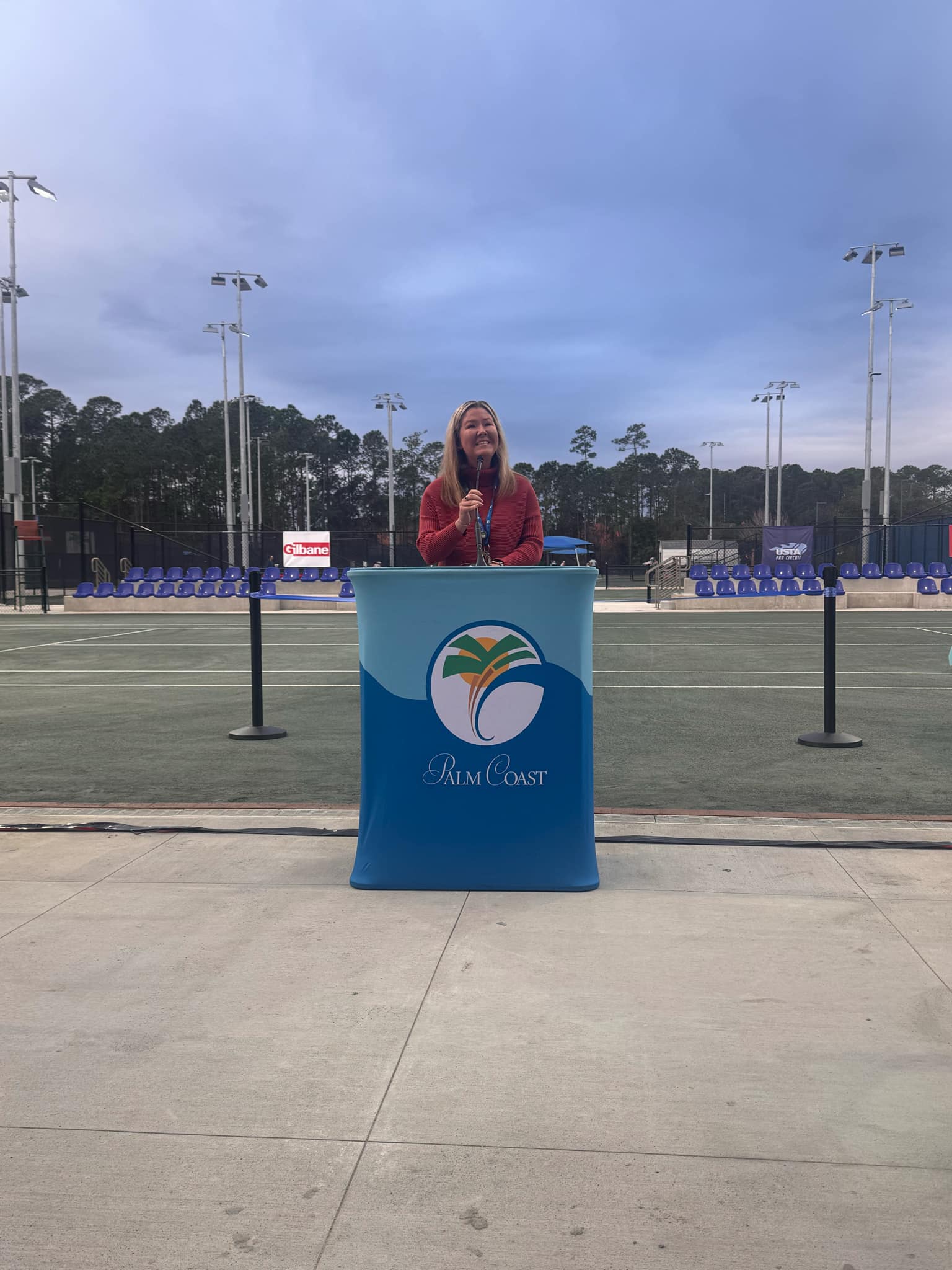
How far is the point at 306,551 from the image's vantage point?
121 ft

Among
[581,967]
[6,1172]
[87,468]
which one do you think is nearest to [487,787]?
[581,967]

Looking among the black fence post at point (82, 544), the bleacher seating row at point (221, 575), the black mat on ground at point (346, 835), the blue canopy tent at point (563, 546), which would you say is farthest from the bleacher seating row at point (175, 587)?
the black mat on ground at point (346, 835)

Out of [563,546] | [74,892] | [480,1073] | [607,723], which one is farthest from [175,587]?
[480,1073]

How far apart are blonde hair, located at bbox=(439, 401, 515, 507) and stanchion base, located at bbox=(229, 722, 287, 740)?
418 cm

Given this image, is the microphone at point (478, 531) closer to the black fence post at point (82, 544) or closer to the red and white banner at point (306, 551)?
the black fence post at point (82, 544)

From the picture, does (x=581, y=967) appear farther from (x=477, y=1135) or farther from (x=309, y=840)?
(x=309, y=840)

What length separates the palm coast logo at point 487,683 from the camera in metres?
3.66

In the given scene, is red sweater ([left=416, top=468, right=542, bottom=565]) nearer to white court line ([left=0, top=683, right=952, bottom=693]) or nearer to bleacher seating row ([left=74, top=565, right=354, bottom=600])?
white court line ([left=0, top=683, right=952, bottom=693])

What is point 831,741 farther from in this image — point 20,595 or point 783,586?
point 20,595

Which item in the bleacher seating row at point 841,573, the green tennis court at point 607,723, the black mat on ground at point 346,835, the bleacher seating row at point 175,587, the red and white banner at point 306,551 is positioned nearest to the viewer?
the black mat on ground at point 346,835

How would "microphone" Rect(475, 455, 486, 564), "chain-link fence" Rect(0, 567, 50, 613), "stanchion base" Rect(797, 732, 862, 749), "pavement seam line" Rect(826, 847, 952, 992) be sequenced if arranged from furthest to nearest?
"chain-link fence" Rect(0, 567, 50, 613), "stanchion base" Rect(797, 732, 862, 749), "microphone" Rect(475, 455, 486, 564), "pavement seam line" Rect(826, 847, 952, 992)

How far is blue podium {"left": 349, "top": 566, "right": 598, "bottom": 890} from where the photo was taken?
3.66 meters

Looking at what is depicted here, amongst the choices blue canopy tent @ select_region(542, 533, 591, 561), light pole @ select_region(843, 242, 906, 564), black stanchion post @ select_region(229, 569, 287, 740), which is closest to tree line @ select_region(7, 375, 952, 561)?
light pole @ select_region(843, 242, 906, 564)

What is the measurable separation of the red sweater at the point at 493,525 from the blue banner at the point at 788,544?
34607mm
